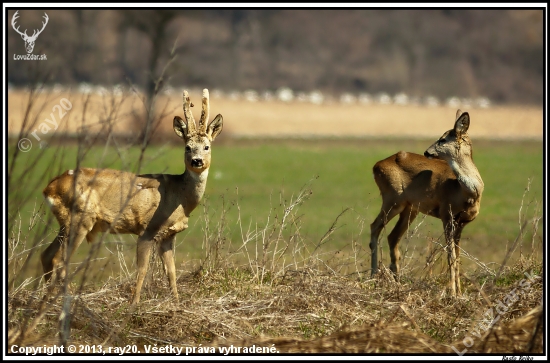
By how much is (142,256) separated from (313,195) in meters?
15.7

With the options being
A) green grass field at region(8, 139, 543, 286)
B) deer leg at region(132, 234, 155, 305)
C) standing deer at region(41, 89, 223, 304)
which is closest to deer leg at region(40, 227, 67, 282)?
standing deer at region(41, 89, 223, 304)

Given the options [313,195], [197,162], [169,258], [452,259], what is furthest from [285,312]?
[313,195]

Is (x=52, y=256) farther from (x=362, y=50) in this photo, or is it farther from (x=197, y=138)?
(x=362, y=50)

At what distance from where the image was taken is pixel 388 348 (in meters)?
6.24

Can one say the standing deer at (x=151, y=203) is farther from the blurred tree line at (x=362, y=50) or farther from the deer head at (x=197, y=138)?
the blurred tree line at (x=362, y=50)

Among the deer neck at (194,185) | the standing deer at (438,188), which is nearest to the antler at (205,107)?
the deer neck at (194,185)

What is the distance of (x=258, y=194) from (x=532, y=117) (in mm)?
29358

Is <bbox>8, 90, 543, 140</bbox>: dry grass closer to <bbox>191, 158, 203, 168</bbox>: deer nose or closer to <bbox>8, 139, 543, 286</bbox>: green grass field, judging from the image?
<bbox>8, 139, 543, 286</bbox>: green grass field

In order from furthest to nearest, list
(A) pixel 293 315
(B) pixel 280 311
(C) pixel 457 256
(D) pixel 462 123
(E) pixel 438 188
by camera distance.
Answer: (E) pixel 438 188 < (D) pixel 462 123 < (C) pixel 457 256 < (B) pixel 280 311 < (A) pixel 293 315

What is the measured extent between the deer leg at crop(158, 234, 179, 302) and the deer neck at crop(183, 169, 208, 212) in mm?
479

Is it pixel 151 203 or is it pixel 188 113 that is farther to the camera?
pixel 151 203

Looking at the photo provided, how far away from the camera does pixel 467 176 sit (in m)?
9.87

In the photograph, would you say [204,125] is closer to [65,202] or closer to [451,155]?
[65,202]

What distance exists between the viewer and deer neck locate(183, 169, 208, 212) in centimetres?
863
